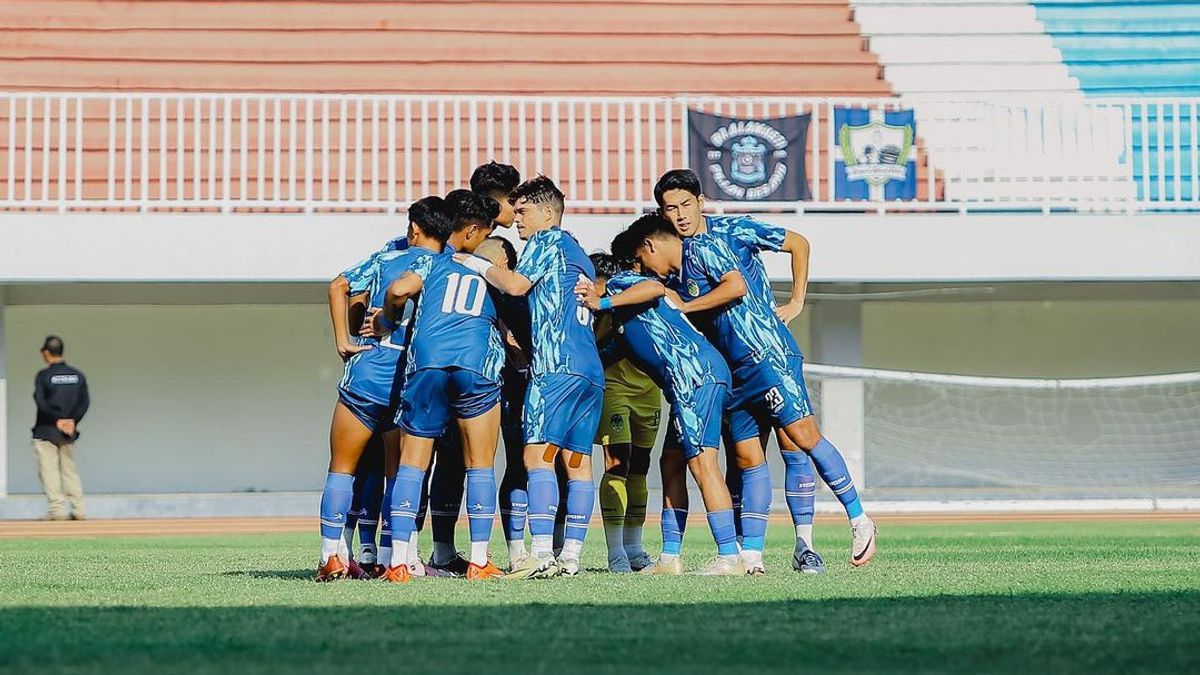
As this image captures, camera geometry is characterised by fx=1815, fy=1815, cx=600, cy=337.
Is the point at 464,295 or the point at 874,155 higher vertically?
the point at 874,155

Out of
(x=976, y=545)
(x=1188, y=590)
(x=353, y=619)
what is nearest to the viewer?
(x=353, y=619)

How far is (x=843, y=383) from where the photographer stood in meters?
17.8

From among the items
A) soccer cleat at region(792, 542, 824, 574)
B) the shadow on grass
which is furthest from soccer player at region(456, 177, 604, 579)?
the shadow on grass

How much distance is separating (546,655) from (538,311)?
10.4ft

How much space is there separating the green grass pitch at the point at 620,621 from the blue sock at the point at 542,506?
32 centimetres

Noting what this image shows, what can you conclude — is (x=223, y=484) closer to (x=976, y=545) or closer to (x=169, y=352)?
(x=169, y=352)

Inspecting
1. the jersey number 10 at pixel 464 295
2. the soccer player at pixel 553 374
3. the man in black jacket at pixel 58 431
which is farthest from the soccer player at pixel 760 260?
the man in black jacket at pixel 58 431

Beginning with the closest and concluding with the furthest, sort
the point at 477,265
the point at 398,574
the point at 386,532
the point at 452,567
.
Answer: the point at 398,574
the point at 477,265
the point at 386,532
the point at 452,567

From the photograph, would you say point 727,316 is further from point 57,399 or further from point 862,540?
point 57,399

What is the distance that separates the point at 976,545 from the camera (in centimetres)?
1114

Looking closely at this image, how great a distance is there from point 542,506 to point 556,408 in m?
0.41

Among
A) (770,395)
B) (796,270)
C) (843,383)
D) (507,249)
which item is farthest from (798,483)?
(843,383)

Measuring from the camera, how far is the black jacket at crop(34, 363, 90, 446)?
635 inches

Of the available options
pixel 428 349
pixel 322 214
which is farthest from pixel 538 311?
pixel 322 214
